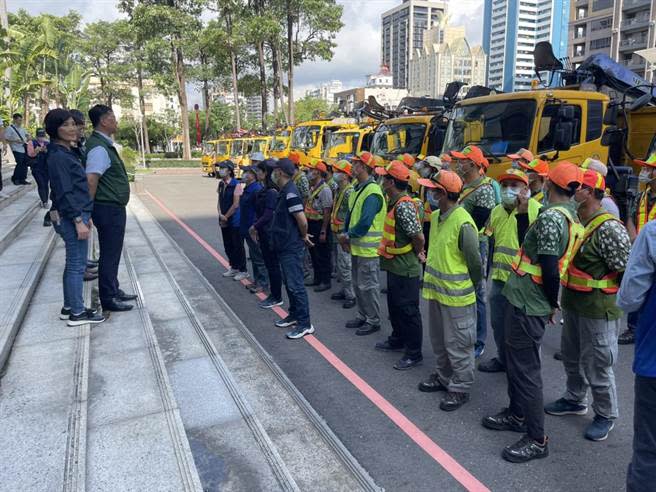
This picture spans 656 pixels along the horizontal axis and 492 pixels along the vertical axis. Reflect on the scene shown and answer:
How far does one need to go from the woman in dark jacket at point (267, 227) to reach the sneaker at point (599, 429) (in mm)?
3673

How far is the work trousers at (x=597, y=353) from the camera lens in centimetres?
346

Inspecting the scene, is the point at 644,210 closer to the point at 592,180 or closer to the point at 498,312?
the point at 498,312

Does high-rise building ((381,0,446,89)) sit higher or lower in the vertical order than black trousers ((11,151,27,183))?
higher

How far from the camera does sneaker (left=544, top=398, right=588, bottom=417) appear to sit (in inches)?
151

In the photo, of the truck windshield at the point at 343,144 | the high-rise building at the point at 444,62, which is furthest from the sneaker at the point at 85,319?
the high-rise building at the point at 444,62

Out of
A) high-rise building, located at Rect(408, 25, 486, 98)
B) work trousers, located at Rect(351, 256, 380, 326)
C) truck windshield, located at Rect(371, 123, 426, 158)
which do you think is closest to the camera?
work trousers, located at Rect(351, 256, 380, 326)

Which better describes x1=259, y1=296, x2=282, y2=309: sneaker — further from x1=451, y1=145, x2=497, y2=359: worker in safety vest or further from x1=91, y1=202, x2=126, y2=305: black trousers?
x1=451, y1=145, x2=497, y2=359: worker in safety vest

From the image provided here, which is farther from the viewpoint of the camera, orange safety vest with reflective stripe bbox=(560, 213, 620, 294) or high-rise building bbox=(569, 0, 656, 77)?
high-rise building bbox=(569, 0, 656, 77)

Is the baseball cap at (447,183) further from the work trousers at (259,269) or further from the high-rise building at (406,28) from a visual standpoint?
the high-rise building at (406,28)

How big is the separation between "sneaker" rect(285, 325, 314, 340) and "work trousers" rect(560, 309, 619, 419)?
2.65 meters

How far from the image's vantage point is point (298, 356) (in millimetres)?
4906

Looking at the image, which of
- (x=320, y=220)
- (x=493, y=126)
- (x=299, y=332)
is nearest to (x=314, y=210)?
(x=320, y=220)

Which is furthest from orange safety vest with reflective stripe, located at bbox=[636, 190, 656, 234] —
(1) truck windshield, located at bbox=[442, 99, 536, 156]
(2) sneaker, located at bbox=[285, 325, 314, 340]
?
(2) sneaker, located at bbox=[285, 325, 314, 340]

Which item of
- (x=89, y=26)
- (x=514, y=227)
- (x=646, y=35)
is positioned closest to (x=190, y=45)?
(x=89, y=26)
